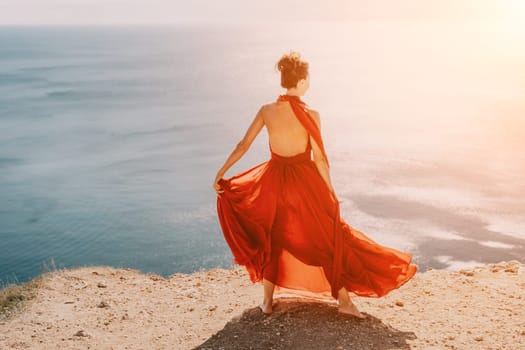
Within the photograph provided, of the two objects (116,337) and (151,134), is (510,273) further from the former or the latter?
(151,134)

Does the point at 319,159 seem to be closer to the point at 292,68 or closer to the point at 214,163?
the point at 292,68

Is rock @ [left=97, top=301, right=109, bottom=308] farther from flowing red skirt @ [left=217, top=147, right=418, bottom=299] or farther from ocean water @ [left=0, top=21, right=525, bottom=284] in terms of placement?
ocean water @ [left=0, top=21, right=525, bottom=284]

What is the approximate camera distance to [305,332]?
5.17m

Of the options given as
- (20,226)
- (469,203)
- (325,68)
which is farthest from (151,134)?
(325,68)

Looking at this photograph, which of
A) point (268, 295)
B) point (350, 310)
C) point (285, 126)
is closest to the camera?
point (285, 126)

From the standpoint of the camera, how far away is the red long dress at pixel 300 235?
5105mm

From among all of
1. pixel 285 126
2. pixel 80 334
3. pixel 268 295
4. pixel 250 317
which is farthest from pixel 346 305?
pixel 80 334

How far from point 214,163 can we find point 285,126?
33410 mm

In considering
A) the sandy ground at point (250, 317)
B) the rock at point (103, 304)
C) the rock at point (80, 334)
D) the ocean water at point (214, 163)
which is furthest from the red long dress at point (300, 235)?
the ocean water at point (214, 163)

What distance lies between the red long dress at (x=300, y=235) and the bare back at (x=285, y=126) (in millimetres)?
77

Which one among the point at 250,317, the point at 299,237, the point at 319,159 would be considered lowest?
the point at 250,317

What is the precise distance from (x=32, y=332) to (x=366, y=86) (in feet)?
235

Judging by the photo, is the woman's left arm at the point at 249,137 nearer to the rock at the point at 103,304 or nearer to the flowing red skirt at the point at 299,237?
the flowing red skirt at the point at 299,237

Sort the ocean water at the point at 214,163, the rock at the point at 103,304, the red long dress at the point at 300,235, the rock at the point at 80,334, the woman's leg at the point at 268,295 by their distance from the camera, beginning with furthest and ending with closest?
the ocean water at the point at 214,163, the rock at the point at 103,304, the rock at the point at 80,334, the woman's leg at the point at 268,295, the red long dress at the point at 300,235
